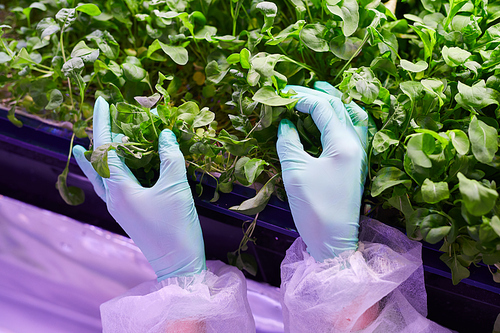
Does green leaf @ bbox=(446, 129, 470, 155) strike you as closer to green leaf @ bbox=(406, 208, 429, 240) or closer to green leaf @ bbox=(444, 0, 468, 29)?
green leaf @ bbox=(406, 208, 429, 240)

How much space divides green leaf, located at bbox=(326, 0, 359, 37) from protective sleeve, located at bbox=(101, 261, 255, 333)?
0.51 m

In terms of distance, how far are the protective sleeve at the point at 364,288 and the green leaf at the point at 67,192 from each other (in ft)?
1.73

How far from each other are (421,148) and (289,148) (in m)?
0.21

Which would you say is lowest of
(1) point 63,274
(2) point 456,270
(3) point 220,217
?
(1) point 63,274

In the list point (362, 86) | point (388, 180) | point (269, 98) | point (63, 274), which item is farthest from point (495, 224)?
point (63, 274)

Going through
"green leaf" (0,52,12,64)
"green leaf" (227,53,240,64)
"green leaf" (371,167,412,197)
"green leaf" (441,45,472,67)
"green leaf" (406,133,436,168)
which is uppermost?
"green leaf" (441,45,472,67)

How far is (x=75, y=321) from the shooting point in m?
0.96

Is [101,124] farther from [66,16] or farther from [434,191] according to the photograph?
[434,191]

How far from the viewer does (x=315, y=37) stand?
710 mm

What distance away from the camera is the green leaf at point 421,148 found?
1.87ft

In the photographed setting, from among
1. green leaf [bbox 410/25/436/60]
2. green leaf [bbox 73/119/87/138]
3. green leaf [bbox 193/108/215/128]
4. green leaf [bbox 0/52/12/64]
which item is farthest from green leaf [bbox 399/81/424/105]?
green leaf [bbox 0/52/12/64]

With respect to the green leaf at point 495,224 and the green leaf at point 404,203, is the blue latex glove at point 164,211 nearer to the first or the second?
the green leaf at point 404,203

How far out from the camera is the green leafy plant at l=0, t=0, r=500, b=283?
0.59 metres

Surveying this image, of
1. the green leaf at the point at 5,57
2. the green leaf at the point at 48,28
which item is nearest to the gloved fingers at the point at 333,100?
the green leaf at the point at 48,28
